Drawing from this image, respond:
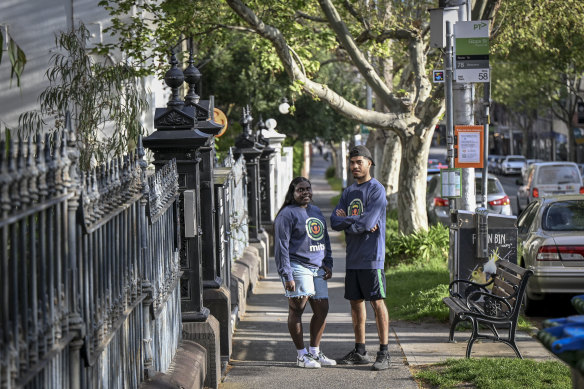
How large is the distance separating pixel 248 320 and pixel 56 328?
7.70 m

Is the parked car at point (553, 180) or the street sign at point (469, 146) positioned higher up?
the street sign at point (469, 146)

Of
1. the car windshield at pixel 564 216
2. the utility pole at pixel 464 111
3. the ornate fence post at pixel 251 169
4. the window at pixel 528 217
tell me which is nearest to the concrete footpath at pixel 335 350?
the utility pole at pixel 464 111

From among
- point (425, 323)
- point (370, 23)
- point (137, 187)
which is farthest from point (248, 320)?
point (370, 23)

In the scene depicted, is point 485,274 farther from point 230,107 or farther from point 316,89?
point 230,107

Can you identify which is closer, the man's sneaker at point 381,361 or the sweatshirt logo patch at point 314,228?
the man's sneaker at point 381,361

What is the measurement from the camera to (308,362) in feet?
27.9

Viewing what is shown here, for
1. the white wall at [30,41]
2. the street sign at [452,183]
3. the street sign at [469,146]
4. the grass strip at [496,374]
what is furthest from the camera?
the white wall at [30,41]

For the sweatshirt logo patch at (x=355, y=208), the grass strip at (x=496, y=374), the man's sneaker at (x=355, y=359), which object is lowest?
the man's sneaker at (x=355, y=359)

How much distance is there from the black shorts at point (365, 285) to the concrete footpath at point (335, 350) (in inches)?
25.2

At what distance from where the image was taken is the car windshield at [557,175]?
27.5 m

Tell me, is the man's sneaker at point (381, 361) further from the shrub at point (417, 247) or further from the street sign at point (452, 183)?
the shrub at point (417, 247)

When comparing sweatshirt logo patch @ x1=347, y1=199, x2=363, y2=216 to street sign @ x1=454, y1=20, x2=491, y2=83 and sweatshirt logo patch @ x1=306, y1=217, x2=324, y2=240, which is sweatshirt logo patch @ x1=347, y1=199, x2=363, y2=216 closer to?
sweatshirt logo patch @ x1=306, y1=217, x2=324, y2=240

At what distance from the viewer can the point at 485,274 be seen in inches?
395

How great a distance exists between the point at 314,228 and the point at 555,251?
3.57m
